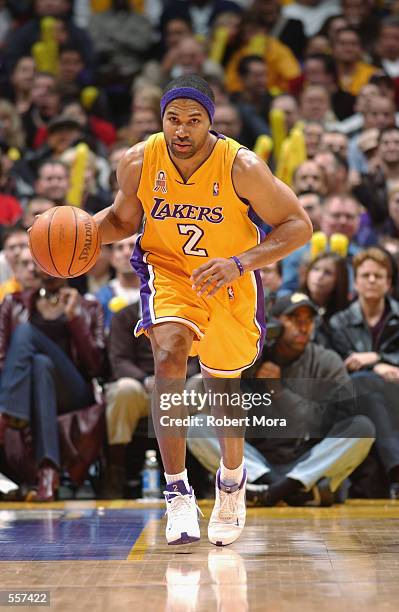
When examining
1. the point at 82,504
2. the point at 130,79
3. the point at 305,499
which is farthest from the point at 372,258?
the point at 130,79

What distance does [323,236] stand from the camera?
26.4ft

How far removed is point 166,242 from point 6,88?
7.42 meters

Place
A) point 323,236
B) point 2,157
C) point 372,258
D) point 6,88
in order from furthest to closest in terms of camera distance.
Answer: point 6,88, point 2,157, point 323,236, point 372,258

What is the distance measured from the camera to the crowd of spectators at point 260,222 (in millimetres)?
6883

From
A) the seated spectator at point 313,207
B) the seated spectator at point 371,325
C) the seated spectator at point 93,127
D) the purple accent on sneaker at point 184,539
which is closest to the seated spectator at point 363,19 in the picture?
the seated spectator at point 93,127

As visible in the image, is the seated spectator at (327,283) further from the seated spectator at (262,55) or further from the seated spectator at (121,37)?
the seated spectator at (121,37)

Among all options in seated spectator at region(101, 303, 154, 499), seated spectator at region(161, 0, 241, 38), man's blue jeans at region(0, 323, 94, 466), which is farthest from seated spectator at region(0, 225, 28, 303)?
seated spectator at region(161, 0, 241, 38)

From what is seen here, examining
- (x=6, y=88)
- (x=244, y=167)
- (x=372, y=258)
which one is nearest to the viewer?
(x=244, y=167)

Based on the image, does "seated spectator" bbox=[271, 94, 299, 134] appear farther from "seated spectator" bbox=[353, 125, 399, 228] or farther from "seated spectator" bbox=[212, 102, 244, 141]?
"seated spectator" bbox=[353, 125, 399, 228]

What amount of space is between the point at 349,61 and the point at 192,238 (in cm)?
728

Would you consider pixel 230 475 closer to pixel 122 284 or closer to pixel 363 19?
pixel 122 284

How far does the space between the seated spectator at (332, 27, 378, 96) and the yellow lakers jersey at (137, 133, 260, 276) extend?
6.89 m

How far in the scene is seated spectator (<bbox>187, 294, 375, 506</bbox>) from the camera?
659cm

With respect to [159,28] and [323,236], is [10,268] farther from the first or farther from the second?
[159,28]
